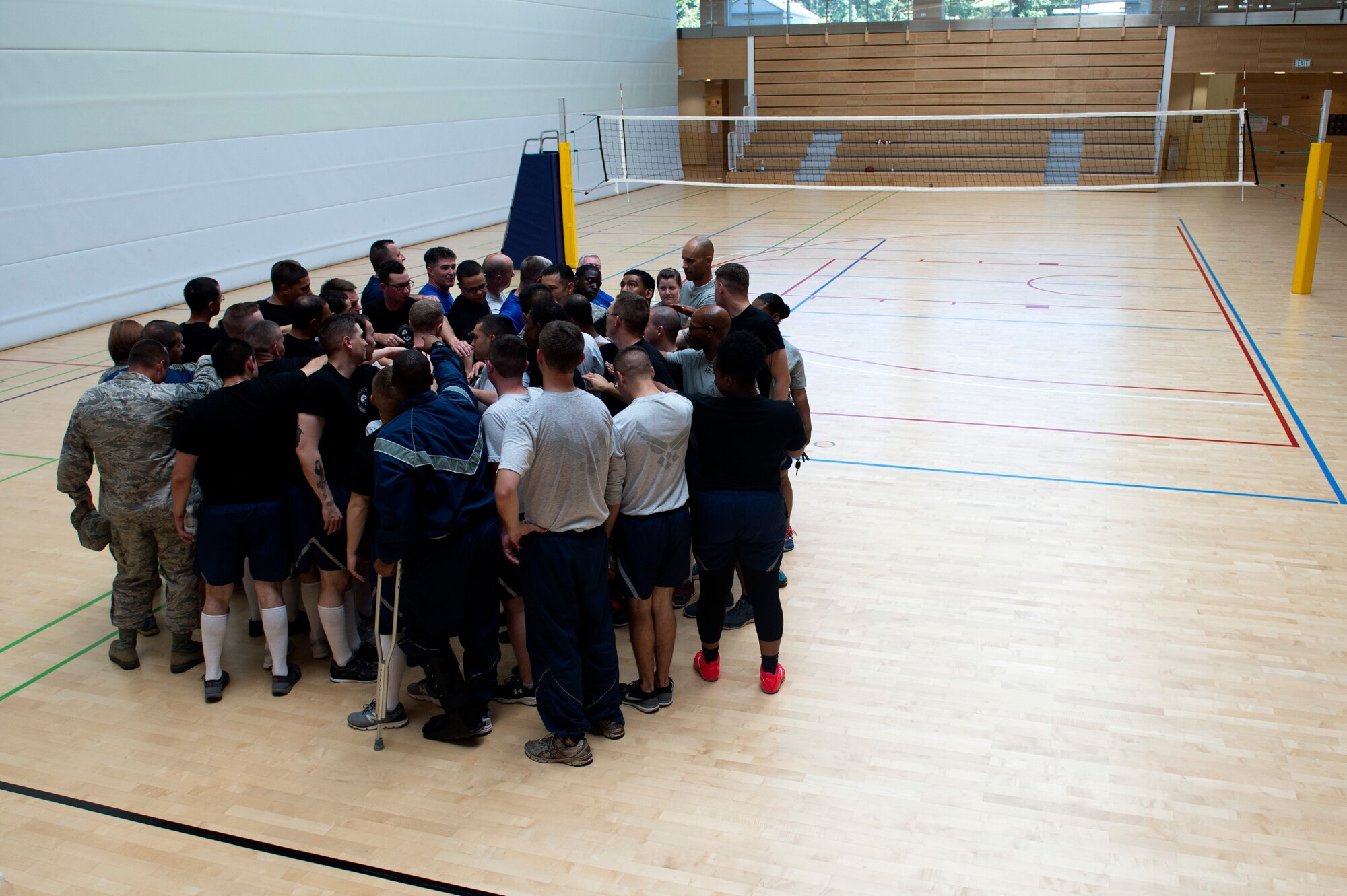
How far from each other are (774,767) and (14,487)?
629 centimetres

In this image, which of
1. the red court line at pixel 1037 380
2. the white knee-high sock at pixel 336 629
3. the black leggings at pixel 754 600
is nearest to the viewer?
the black leggings at pixel 754 600

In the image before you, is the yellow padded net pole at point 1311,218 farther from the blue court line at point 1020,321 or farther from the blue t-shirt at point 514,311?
the blue t-shirt at point 514,311

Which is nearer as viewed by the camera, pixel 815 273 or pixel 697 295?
pixel 697 295

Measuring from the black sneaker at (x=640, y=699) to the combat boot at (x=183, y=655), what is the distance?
85.0 inches

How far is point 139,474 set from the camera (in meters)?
4.64

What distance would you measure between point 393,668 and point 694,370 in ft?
6.71

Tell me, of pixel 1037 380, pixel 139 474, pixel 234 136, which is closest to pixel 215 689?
pixel 139 474

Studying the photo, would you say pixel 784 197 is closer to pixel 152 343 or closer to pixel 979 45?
pixel 979 45

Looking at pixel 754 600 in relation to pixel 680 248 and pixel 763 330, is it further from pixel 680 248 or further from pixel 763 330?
pixel 680 248

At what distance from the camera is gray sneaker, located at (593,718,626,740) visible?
4.30 m

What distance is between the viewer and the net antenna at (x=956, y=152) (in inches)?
1022

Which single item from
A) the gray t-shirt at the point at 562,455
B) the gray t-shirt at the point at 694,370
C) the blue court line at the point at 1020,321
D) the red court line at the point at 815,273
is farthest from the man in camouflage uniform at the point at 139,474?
the red court line at the point at 815,273

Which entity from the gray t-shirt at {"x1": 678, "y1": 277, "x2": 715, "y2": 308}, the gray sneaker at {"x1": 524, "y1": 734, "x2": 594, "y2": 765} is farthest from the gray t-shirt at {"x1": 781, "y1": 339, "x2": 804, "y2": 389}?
the gray sneaker at {"x1": 524, "y1": 734, "x2": 594, "y2": 765}

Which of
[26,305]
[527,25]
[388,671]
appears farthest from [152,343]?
[527,25]
